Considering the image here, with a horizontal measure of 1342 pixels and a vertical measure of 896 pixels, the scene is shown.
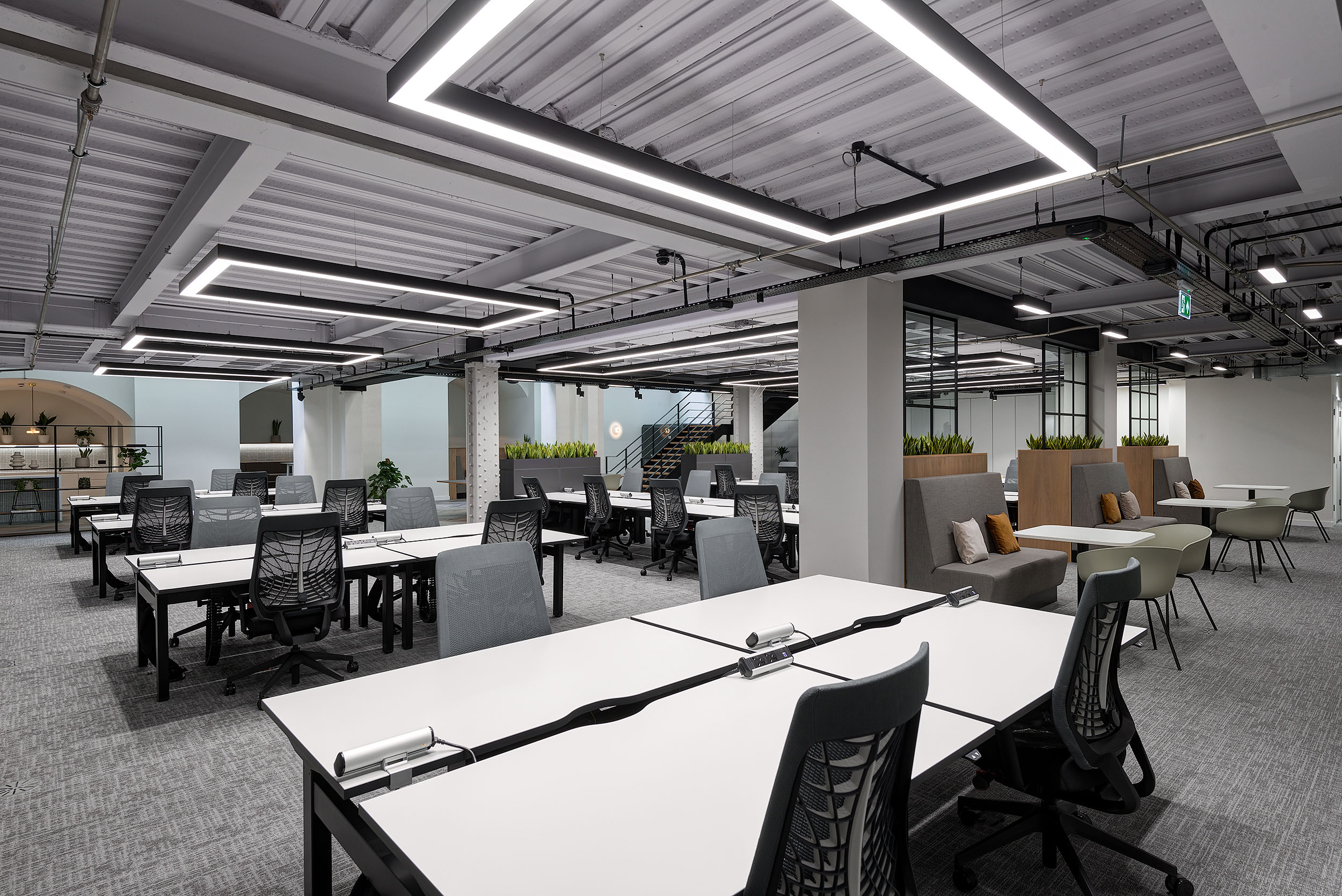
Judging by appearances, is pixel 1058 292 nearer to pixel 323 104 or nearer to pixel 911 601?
pixel 911 601

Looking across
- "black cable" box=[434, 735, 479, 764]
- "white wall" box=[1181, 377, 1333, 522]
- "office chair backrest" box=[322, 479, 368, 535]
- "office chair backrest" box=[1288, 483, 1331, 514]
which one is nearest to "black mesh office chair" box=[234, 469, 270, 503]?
"office chair backrest" box=[322, 479, 368, 535]

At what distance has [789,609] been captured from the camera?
123 inches

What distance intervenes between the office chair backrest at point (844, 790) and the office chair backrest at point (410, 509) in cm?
553

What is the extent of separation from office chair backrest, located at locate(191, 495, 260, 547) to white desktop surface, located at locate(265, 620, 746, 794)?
364 centimetres

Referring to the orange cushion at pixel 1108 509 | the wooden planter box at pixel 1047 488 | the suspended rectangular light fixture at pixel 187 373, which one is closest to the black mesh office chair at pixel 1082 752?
the wooden planter box at pixel 1047 488

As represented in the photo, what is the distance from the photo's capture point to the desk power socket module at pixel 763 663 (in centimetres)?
220

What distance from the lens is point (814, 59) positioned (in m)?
3.22

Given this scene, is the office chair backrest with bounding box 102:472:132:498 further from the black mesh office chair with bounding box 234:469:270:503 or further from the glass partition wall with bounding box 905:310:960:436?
the glass partition wall with bounding box 905:310:960:436

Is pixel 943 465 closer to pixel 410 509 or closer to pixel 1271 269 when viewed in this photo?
pixel 1271 269

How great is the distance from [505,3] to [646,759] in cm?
197

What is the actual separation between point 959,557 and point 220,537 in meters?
5.97

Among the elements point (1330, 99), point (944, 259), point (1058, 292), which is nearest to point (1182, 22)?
point (1330, 99)

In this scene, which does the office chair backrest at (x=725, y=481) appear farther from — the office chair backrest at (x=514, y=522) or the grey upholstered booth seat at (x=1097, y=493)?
the office chair backrest at (x=514, y=522)

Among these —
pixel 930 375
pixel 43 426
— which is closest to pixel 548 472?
pixel 930 375
